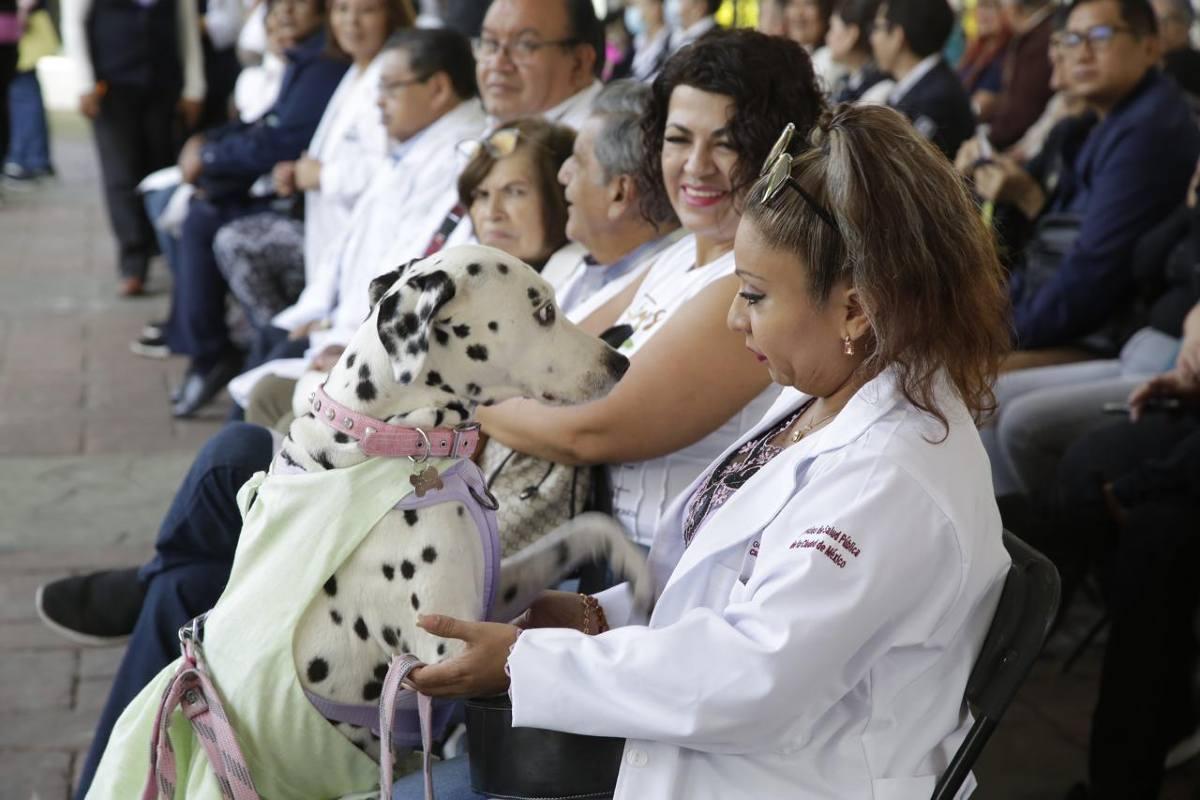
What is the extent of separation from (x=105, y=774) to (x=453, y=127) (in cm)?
283

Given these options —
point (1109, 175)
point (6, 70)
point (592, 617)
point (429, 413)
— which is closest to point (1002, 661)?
point (592, 617)

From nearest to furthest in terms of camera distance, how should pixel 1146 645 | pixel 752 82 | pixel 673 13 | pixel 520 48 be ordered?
pixel 752 82 → pixel 1146 645 → pixel 520 48 → pixel 673 13

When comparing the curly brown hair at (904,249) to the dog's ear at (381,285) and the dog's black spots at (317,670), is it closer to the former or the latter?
the dog's ear at (381,285)

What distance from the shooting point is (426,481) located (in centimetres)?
196

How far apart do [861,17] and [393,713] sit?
5284 mm

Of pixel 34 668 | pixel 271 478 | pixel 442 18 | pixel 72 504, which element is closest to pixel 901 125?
pixel 271 478

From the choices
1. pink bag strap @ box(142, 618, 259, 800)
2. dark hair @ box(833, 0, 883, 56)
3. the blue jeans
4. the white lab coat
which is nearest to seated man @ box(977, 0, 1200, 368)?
dark hair @ box(833, 0, 883, 56)

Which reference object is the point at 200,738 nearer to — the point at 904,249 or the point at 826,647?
the point at 826,647

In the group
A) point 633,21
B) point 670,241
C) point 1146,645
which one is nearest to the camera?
point 1146,645

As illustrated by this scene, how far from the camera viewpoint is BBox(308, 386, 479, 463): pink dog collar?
6.43 feet

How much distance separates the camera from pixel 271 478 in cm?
200

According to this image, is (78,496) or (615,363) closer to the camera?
(615,363)

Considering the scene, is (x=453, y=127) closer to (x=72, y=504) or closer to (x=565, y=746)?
(x=72, y=504)

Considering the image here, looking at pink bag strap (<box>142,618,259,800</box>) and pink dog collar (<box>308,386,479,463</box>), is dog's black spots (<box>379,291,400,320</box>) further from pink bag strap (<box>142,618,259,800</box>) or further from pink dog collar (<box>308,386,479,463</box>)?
pink bag strap (<box>142,618,259,800</box>)
